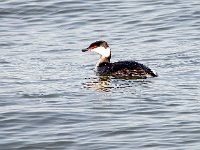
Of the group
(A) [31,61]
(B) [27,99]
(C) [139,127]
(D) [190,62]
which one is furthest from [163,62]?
(C) [139,127]

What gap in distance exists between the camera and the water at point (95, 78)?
13133 mm

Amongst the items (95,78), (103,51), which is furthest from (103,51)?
(95,78)

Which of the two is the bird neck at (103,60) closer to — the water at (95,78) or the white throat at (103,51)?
the white throat at (103,51)

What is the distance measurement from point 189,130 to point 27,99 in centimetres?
344

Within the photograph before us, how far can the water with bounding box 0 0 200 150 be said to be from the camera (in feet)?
43.1

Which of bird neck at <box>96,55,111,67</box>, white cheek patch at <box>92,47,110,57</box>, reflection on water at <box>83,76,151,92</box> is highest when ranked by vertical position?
white cheek patch at <box>92,47,110,57</box>

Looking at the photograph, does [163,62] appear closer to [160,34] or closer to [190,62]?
[190,62]

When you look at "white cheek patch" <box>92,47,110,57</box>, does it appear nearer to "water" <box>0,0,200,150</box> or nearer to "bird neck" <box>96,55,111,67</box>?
"bird neck" <box>96,55,111,67</box>

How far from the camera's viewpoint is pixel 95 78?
18156mm

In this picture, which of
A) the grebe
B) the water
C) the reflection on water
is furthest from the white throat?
the reflection on water

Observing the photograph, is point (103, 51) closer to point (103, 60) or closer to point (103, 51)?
point (103, 51)

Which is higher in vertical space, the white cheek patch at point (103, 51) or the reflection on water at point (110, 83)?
the white cheek patch at point (103, 51)

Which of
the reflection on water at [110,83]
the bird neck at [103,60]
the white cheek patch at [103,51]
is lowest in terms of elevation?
the reflection on water at [110,83]

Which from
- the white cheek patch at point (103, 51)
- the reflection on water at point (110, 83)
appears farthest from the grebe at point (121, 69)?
the reflection on water at point (110, 83)
